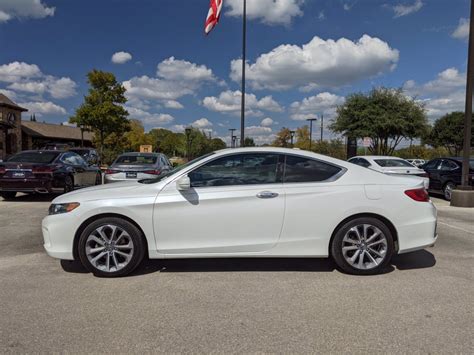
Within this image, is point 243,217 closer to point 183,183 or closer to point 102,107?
point 183,183

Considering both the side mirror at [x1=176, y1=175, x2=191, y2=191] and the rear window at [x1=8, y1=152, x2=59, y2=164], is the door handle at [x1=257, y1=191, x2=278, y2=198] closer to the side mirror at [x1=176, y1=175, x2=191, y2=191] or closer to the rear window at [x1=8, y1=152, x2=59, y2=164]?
the side mirror at [x1=176, y1=175, x2=191, y2=191]

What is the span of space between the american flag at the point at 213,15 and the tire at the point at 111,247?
13.3 metres

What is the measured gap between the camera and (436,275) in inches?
181

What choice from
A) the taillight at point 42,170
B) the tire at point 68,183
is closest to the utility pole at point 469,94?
the tire at point 68,183

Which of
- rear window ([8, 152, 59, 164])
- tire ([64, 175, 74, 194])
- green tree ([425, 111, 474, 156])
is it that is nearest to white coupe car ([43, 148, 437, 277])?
tire ([64, 175, 74, 194])

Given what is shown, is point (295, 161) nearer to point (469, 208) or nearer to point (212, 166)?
point (212, 166)

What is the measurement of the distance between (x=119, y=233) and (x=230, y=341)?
201 cm

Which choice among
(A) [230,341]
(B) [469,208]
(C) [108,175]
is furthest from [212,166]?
(B) [469,208]

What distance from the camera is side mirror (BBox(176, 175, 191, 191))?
4.29 m

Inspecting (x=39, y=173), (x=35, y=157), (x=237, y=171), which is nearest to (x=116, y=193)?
(x=237, y=171)

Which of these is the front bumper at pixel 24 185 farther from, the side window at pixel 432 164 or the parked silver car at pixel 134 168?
the side window at pixel 432 164

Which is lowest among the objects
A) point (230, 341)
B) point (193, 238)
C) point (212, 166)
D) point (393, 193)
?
point (230, 341)

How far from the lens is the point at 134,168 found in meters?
9.79

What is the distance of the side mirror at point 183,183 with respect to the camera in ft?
14.1
